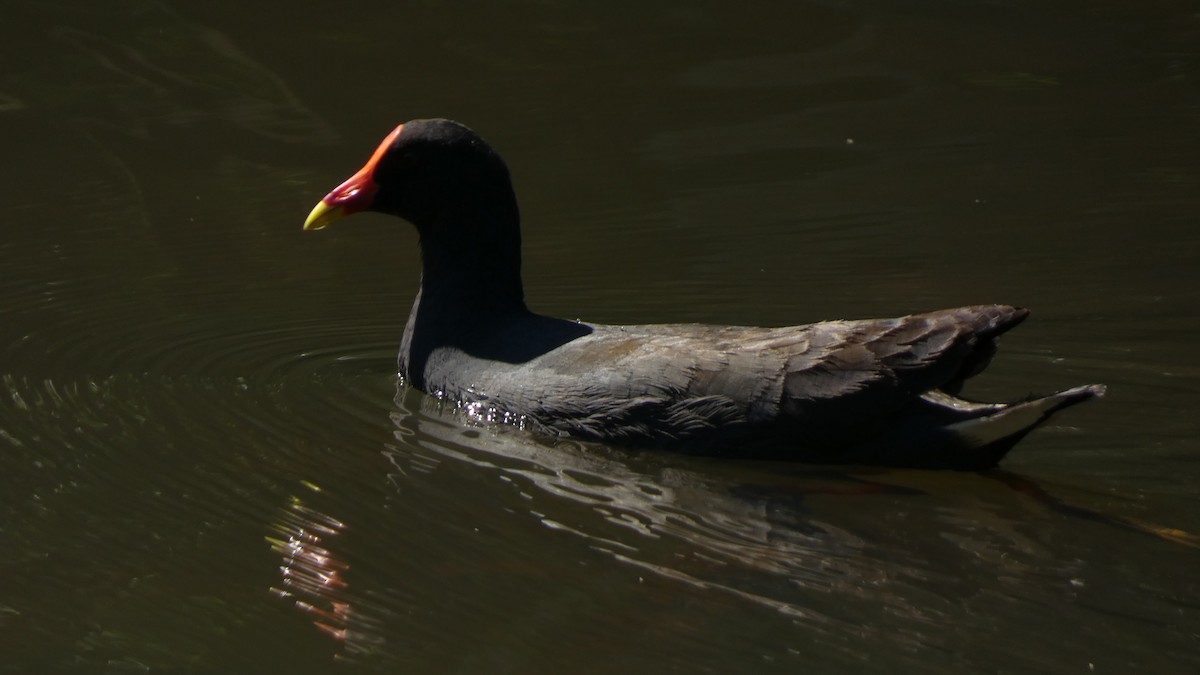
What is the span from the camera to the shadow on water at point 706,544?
385cm

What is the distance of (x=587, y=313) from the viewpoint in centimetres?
679

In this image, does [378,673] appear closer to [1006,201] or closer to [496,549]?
[496,549]

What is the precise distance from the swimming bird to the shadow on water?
0.30ft

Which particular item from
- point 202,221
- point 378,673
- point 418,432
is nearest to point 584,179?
point 202,221

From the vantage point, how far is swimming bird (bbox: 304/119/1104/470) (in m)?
4.93

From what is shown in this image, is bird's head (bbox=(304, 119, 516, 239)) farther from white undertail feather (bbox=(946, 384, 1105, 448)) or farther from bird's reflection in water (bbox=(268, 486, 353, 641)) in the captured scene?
white undertail feather (bbox=(946, 384, 1105, 448))

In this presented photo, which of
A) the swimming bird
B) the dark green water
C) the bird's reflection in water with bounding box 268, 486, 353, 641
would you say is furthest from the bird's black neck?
the bird's reflection in water with bounding box 268, 486, 353, 641

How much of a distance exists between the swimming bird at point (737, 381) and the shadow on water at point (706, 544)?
0.09m

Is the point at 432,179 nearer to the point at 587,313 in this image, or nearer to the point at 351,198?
the point at 351,198

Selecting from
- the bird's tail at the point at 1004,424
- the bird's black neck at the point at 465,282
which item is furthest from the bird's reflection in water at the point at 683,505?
the bird's black neck at the point at 465,282

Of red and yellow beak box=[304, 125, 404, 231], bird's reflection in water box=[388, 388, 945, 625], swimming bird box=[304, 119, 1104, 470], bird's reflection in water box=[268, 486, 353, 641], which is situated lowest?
bird's reflection in water box=[268, 486, 353, 641]

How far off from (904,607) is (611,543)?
2.64ft

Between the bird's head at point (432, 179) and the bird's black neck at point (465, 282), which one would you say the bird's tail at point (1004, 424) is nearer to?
the bird's black neck at point (465, 282)

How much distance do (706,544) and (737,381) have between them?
823 millimetres
